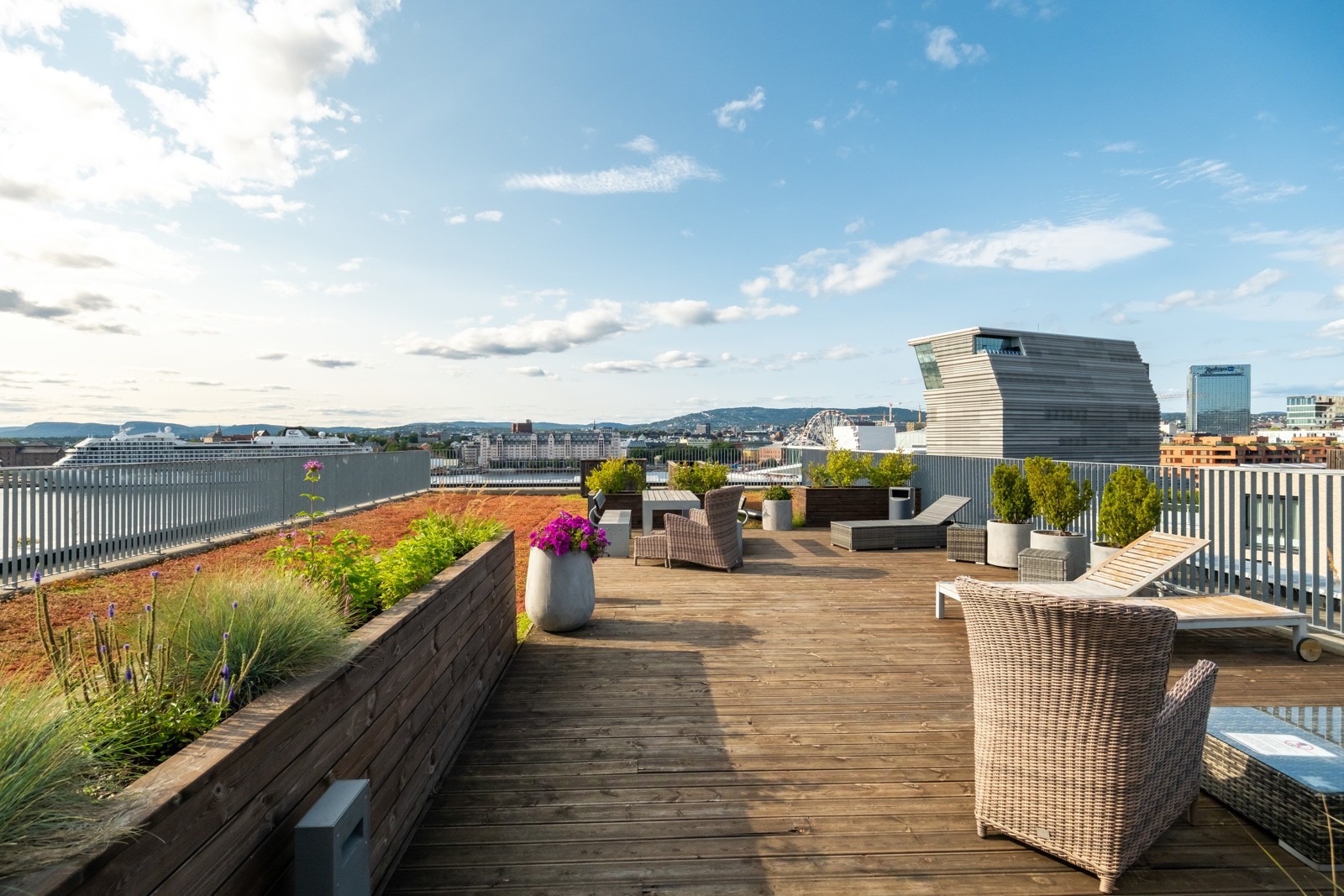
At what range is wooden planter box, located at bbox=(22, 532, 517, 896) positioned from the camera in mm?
966

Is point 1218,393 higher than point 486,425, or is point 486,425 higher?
point 1218,393

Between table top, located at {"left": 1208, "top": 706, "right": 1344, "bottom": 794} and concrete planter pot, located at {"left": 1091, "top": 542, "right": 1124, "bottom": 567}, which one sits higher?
concrete planter pot, located at {"left": 1091, "top": 542, "right": 1124, "bottom": 567}

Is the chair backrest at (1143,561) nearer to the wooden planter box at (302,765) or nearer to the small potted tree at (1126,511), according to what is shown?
the small potted tree at (1126,511)

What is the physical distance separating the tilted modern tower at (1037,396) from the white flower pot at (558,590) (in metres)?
37.8

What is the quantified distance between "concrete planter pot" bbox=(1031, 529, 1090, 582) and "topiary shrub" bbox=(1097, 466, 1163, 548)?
386mm

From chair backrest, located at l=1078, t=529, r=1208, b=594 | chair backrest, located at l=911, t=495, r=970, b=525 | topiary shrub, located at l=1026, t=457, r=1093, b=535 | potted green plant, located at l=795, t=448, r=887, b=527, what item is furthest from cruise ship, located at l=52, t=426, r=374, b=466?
chair backrest, located at l=1078, t=529, r=1208, b=594

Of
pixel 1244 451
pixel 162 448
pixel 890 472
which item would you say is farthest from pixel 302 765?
pixel 1244 451

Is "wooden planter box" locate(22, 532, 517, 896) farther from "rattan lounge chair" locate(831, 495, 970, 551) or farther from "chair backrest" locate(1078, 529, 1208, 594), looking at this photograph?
"rattan lounge chair" locate(831, 495, 970, 551)

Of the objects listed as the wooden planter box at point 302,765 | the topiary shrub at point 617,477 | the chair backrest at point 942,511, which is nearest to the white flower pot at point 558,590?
the wooden planter box at point 302,765

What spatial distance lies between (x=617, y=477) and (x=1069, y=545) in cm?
659

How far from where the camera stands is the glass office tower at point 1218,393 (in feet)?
432

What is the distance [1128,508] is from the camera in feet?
18.7

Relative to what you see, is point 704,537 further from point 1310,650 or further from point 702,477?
point 1310,650

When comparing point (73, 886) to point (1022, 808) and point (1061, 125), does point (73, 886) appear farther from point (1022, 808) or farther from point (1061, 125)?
point (1061, 125)
